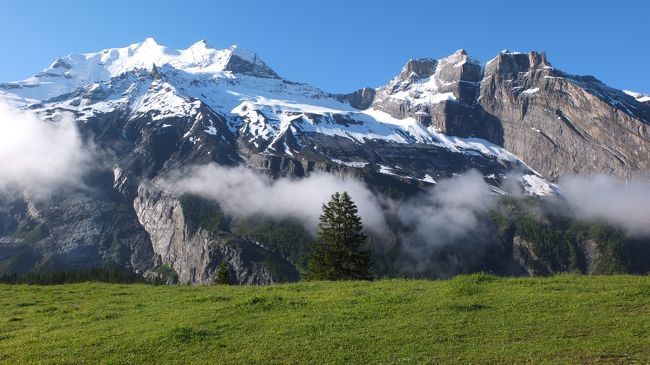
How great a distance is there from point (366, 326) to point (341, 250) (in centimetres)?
3996

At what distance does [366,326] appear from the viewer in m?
23.8

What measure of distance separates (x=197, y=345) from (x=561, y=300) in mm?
16945

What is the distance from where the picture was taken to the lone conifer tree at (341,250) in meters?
62.5

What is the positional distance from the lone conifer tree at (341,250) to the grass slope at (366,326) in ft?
94.2

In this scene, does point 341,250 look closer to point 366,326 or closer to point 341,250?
point 341,250

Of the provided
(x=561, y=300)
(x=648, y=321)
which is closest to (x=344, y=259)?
(x=561, y=300)

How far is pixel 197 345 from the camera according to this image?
Result: 2242cm

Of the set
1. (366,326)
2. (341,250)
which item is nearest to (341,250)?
(341,250)

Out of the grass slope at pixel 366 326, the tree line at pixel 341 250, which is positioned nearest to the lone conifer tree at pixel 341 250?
the tree line at pixel 341 250

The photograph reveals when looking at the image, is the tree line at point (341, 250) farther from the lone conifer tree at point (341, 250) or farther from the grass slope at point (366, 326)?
the grass slope at point (366, 326)

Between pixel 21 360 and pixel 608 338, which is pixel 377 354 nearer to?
pixel 608 338

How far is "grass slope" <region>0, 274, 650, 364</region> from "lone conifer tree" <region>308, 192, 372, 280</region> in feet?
94.2

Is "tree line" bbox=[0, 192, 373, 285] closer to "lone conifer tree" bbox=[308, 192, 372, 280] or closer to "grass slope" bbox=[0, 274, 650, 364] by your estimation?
"lone conifer tree" bbox=[308, 192, 372, 280]

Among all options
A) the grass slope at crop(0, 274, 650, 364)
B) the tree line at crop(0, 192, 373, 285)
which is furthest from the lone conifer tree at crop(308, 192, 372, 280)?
the grass slope at crop(0, 274, 650, 364)
